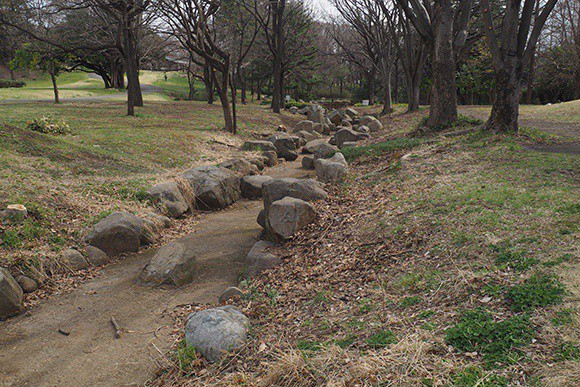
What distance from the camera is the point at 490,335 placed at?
3.13m

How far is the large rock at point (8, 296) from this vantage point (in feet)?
16.9

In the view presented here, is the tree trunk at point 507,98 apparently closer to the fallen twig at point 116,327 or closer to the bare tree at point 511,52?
the bare tree at point 511,52

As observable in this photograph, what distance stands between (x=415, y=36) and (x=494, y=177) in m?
24.9

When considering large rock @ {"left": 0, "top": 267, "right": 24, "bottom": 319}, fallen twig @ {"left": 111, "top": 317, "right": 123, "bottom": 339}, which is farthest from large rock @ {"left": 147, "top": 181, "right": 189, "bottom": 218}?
fallen twig @ {"left": 111, "top": 317, "right": 123, "bottom": 339}

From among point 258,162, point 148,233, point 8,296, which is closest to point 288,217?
point 148,233

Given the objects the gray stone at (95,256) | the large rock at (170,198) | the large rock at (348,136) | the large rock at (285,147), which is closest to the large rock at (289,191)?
the large rock at (170,198)

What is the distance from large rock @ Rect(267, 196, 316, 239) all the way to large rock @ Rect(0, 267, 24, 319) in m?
3.57

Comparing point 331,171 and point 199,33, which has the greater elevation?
point 199,33

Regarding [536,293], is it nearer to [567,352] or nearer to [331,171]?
[567,352]

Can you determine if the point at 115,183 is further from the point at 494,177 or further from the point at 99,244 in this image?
the point at 494,177

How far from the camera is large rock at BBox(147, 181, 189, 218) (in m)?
8.56

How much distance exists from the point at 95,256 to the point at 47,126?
6.25 metres

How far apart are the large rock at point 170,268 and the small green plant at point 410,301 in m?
3.30

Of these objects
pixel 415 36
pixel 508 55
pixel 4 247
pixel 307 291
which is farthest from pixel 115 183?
pixel 415 36
